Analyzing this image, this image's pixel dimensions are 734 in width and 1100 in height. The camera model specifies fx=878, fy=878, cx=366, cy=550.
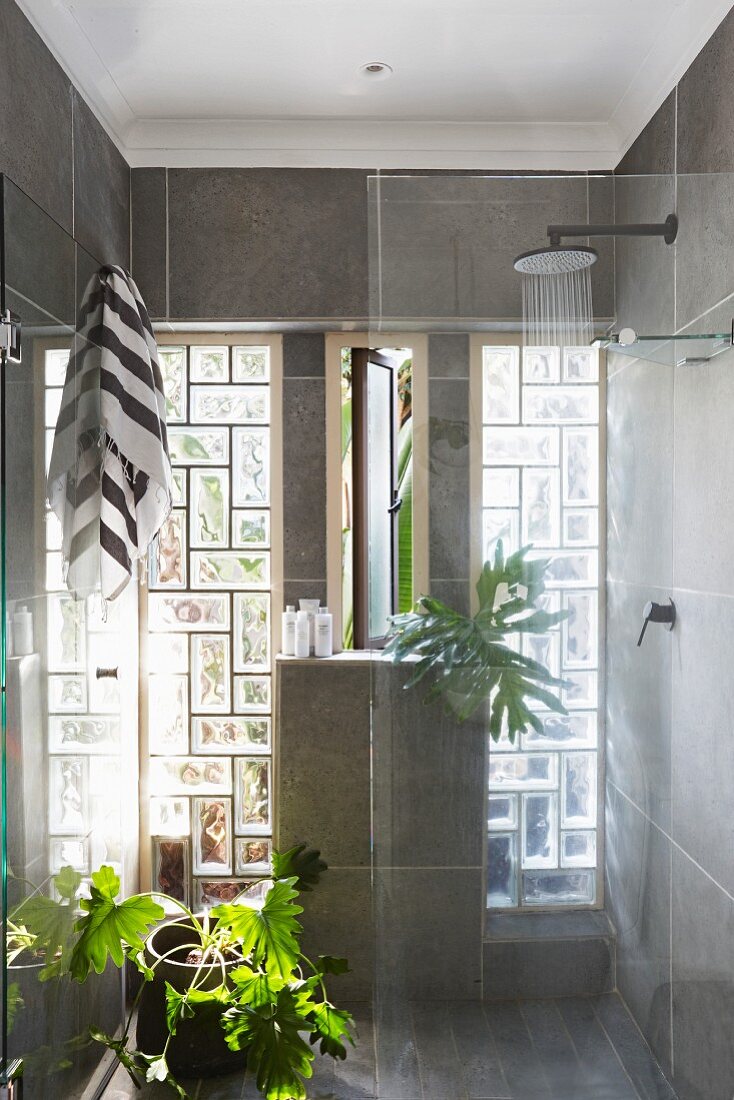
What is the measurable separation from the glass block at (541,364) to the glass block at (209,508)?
1298 millimetres

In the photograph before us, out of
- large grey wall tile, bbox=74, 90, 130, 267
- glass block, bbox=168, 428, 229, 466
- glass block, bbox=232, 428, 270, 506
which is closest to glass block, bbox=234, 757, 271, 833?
glass block, bbox=232, 428, 270, 506

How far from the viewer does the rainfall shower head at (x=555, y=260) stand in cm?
160

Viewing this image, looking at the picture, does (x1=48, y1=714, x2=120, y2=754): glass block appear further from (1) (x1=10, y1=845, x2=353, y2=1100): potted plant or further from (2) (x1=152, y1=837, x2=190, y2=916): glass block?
(2) (x1=152, y1=837, x2=190, y2=916): glass block

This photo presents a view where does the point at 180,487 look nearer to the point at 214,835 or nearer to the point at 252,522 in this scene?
the point at 252,522

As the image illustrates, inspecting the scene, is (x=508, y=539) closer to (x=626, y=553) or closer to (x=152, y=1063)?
(x=626, y=553)

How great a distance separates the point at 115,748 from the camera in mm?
2307

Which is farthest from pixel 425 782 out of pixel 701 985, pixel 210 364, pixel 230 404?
pixel 210 364

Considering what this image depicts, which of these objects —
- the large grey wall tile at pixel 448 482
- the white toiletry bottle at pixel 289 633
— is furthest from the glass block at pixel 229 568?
the large grey wall tile at pixel 448 482

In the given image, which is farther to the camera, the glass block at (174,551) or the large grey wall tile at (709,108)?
the glass block at (174,551)

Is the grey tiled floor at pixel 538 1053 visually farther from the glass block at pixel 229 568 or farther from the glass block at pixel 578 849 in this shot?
the glass block at pixel 229 568

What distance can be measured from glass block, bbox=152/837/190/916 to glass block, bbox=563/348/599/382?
6.10 ft

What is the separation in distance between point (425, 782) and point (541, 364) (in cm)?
82

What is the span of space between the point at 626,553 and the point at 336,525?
118cm

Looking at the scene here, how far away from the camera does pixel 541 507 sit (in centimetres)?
166
